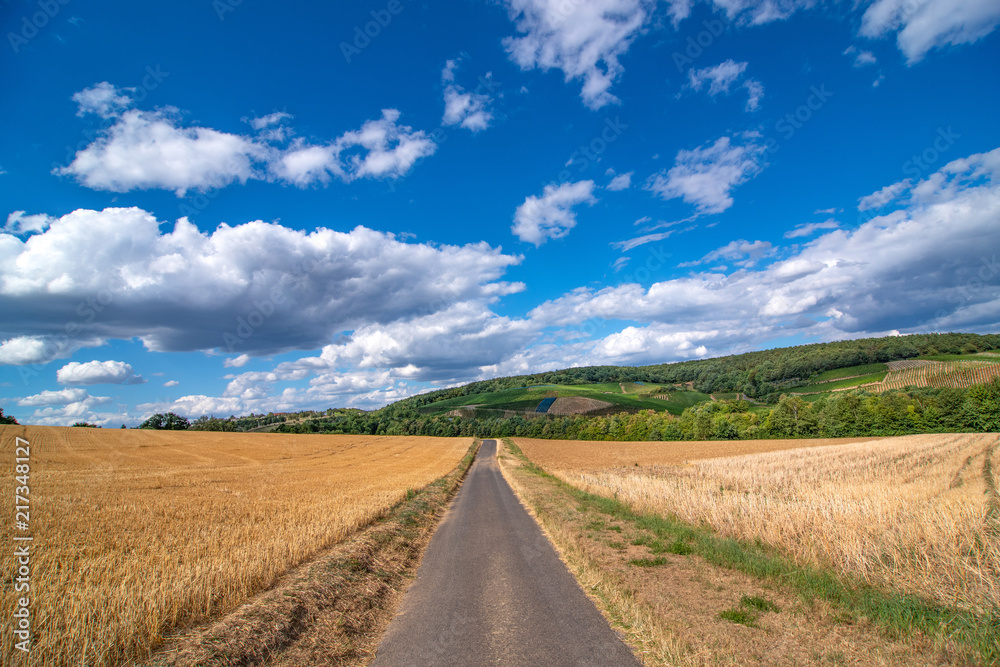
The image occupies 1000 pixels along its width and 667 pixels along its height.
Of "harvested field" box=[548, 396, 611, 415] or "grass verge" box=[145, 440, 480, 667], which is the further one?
"harvested field" box=[548, 396, 611, 415]

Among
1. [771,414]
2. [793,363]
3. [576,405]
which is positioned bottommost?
[771,414]

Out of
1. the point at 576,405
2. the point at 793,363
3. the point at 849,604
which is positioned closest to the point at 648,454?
the point at 849,604

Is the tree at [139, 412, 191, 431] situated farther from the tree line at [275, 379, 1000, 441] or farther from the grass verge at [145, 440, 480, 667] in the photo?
the grass verge at [145, 440, 480, 667]

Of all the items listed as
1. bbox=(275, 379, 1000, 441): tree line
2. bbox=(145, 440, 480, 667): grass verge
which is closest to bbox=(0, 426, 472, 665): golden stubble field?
bbox=(145, 440, 480, 667): grass verge

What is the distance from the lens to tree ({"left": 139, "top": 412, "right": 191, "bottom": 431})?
118 metres

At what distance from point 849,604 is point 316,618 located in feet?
30.3

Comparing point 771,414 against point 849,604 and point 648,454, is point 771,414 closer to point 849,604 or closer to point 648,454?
point 648,454

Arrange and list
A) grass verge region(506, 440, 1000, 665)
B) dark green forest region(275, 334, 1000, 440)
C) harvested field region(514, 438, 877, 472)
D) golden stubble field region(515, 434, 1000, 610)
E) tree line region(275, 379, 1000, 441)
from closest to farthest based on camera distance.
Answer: grass verge region(506, 440, 1000, 665) → golden stubble field region(515, 434, 1000, 610) → harvested field region(514, 438, 877, 472) → tree line region(275, 379, 1000, 441) → dark green forest region(275, 334, 1000, 440)

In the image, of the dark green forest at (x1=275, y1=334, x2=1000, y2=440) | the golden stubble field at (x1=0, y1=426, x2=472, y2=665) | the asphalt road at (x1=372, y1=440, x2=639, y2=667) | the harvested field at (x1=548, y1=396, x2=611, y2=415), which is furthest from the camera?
the harvested field at (x1=548, y1=396, x2=611, y2=415)

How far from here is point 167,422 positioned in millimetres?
119562

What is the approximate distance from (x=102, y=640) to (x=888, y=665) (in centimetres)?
1022

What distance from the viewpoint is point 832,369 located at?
116312 mm

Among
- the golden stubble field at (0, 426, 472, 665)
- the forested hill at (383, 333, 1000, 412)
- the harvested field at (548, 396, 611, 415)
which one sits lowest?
the harvested field at (548, 396, 611, 415)

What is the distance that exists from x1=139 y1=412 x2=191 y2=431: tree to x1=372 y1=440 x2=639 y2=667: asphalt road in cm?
14158
